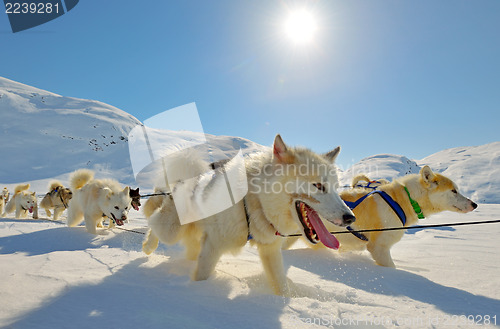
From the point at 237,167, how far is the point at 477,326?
7.55 ft

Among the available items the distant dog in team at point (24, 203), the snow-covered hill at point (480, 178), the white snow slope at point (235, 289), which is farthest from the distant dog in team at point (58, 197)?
the snow-covered hill at point (480, 178)

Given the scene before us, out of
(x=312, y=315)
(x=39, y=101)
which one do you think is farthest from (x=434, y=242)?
(x=39, y=101)

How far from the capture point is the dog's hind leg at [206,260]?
224cm

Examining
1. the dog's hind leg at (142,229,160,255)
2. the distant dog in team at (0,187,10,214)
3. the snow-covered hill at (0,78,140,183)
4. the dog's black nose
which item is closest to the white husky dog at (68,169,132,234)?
the dog's hind leg at (142,229,160,255)

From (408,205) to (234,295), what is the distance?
343cm

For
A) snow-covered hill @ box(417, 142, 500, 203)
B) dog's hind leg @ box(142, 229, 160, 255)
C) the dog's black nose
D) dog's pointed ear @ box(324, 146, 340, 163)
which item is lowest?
dog's hind leg @ box(142, 229, 160, 255)

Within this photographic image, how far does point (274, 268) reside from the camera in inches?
95.8

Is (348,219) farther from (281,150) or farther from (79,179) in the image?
(79,179)

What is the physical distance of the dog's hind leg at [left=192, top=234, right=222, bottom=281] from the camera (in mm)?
2242

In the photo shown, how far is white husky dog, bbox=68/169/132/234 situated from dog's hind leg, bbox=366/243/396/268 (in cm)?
500

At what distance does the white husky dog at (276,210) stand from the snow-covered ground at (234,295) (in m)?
0.28

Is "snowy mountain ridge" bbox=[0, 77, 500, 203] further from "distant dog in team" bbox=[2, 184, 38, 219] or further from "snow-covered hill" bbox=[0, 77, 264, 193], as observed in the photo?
"distant dog in team" bbox=[2, 184, 38, 219]

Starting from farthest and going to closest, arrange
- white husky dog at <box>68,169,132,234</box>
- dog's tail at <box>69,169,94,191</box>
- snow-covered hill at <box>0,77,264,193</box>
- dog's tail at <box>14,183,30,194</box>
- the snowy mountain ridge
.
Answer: the snowy mountain ridge < snow-covered hill at <box>0,77,264,193</box> < dog's tail at <box>14,183,30,194</box> < dog's tail at <box>69,169,94,191</box> < white husky dog at <box>68,169,132,234</box>

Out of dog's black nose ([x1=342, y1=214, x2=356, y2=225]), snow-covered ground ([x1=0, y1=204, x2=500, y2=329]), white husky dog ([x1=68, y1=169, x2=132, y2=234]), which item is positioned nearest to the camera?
snow-covered ground ([x1=0, y1=204, x2=500, y2=329])
